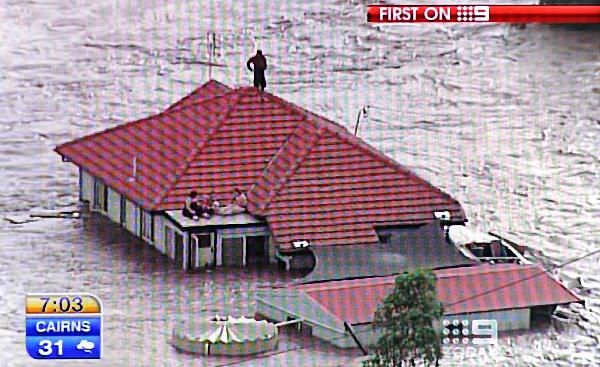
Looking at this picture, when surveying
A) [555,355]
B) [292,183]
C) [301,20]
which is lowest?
[555,355]

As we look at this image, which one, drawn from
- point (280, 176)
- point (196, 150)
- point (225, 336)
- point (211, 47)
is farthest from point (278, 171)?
point (211, 47)

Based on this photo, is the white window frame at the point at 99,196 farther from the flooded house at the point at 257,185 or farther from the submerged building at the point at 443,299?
the submerged building at the point at 443,299

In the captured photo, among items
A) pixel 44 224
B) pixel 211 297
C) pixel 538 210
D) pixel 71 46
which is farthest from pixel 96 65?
pixel 538 210

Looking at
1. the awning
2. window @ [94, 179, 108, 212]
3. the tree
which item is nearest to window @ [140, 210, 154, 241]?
window @ [94, 179, 108, 212]

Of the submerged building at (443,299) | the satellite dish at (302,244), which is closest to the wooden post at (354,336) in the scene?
the submerged building at (443,299)

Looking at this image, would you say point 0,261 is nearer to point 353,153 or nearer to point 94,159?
point 94,159

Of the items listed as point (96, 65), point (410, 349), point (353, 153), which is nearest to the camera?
point (410, 349)
